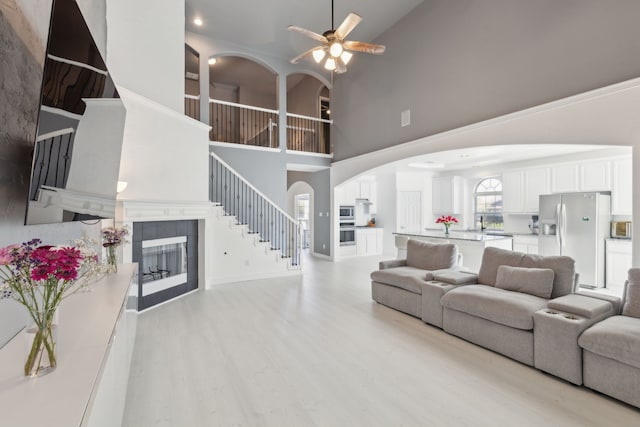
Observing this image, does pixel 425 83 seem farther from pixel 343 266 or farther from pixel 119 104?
pixel 119 104

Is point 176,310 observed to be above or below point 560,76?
below

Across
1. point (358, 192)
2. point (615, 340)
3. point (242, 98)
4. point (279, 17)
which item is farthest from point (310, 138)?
point (615, 340)

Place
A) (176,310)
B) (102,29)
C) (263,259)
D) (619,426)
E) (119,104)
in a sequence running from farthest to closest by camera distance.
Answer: (263,259) < (176,310) < (102,29) < (119,104) < (619,426)

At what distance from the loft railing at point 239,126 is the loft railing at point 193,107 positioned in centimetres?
66

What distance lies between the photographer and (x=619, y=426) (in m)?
1.96

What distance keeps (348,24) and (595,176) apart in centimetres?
544

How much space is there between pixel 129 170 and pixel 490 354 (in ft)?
15.3

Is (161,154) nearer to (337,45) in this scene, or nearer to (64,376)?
(337,45)

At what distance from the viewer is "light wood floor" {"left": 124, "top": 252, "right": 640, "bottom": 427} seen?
2070 millimetres

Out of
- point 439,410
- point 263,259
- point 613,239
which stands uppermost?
point 613,239

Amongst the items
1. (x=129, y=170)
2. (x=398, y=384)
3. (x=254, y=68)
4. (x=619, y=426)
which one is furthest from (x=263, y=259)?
(x=254, y=68)

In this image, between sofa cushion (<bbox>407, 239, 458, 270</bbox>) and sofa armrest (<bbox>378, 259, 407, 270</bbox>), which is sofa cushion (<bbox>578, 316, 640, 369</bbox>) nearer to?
sofa cushion (<bbox>407, 239, 458, 270</bbox>)

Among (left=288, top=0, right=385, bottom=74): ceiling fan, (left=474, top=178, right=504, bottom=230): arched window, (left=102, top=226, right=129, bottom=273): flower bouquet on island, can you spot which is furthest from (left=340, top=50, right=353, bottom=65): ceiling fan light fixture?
(left=474, top=178, right=504, bottom=230): arched window

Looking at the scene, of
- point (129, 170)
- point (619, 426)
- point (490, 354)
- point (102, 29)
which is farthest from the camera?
point (129, 170)
